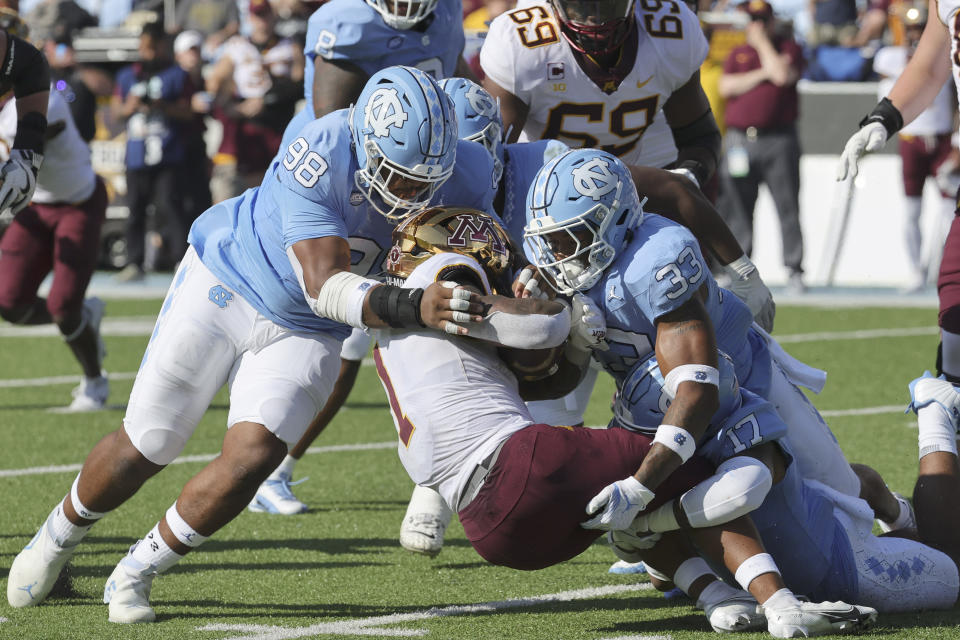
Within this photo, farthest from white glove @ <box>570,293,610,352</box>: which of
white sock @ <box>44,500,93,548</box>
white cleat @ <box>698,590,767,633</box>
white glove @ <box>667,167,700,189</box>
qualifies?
white sock @ <box>44,500,93,548</box>

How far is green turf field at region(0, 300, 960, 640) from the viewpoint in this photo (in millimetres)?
3781

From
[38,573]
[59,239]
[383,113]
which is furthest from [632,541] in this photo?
[59,239]

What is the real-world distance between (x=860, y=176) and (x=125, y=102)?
9.62 meters

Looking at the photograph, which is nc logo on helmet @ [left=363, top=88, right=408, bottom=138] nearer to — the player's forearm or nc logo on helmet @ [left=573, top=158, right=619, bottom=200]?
nc logo on helmet @ [left=573, top=158, right=619, bottom=200]

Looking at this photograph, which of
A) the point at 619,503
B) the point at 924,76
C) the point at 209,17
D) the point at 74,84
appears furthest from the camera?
the point at 209,17

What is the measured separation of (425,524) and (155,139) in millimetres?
8848

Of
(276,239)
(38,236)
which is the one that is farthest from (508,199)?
(38,236)

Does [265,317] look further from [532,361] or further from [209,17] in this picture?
[209,17]

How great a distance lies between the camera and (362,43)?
516 cm

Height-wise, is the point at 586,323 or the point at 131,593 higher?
the point at 586,323

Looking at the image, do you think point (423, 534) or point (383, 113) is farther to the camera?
point (423, 534)

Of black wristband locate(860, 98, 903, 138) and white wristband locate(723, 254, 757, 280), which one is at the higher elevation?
black wristband locate(860, 98, 903, 138)

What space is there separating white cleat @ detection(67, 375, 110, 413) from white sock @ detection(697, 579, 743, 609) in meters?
4.59

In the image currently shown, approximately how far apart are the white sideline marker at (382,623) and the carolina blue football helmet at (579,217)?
931 mm
